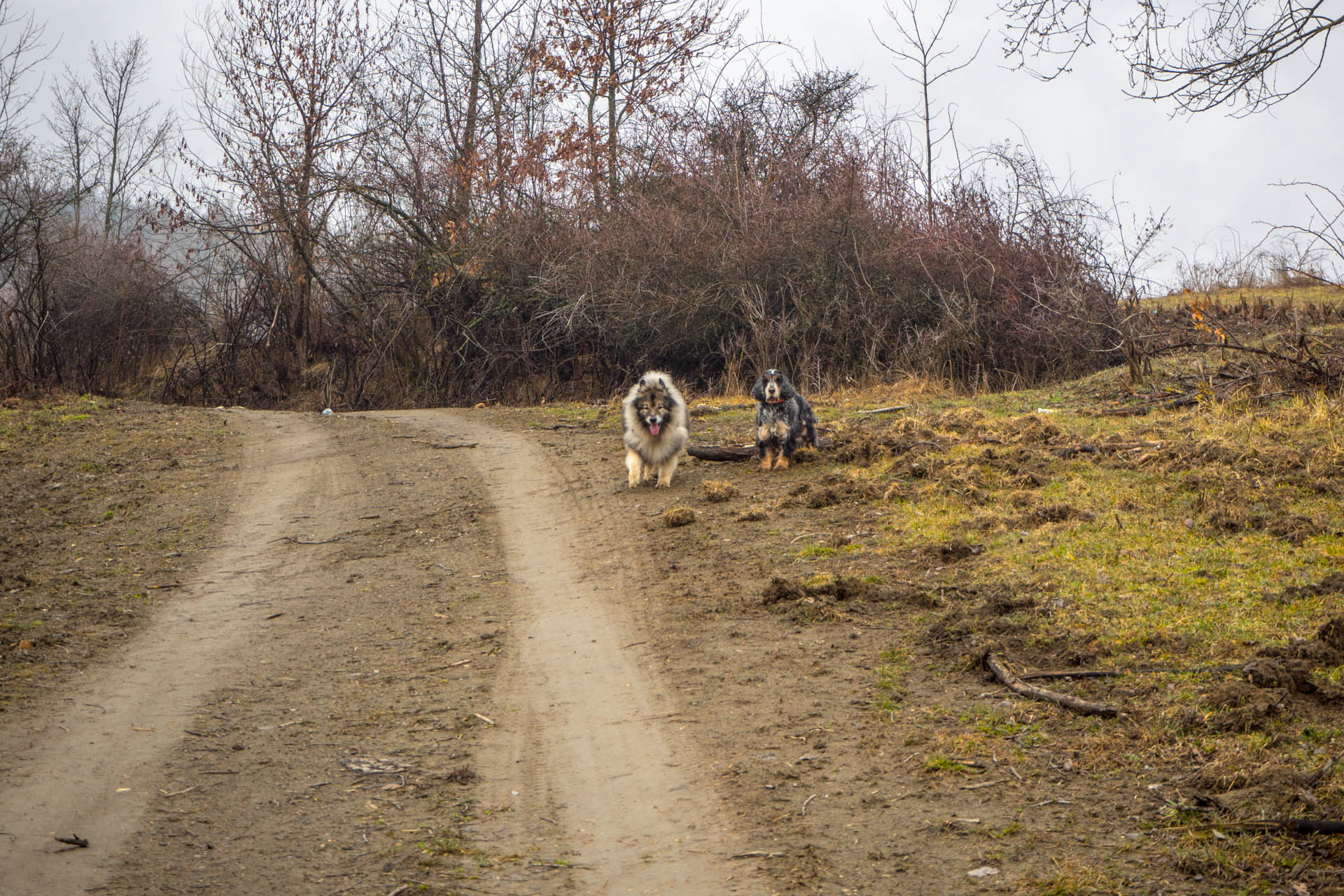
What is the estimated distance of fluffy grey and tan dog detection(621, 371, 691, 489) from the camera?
11570 millimetres

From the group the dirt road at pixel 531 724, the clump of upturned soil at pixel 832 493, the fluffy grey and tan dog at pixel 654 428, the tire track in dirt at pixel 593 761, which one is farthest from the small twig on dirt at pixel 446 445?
the tire track in dirt at pixel 593 761

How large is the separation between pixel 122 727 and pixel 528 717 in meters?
2.22

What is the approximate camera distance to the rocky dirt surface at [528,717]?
4250 millimetres

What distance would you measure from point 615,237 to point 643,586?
16124 mm

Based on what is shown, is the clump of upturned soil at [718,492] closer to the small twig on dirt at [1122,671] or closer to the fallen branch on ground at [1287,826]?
the small twig on dirt at [1122,671]

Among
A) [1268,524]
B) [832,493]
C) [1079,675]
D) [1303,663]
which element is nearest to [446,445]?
[832,493]

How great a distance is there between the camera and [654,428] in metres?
11.5

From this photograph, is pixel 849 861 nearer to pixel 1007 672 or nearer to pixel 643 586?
pixel 1007 672

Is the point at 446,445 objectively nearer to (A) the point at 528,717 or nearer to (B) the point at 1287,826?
(A) the point at 528,717

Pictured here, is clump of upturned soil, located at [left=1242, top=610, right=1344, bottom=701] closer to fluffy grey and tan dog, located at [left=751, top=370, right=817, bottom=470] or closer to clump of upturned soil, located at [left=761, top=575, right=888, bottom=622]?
clump of upturned soil, located at [left=761, top=575, right=888, bottom=622]

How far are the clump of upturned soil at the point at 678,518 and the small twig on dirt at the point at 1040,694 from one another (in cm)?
438

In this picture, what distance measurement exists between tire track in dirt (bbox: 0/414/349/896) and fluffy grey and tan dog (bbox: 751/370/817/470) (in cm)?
486

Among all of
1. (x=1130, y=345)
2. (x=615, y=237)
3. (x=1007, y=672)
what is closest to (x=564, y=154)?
(x=615, y=237)

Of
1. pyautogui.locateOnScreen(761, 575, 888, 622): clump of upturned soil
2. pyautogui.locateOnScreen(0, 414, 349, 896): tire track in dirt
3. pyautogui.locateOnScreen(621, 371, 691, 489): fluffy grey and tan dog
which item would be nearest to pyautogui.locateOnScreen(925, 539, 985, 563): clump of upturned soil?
pyautogui.locateOnScreen(761, 575, 888, 622): clump of upturned soil
